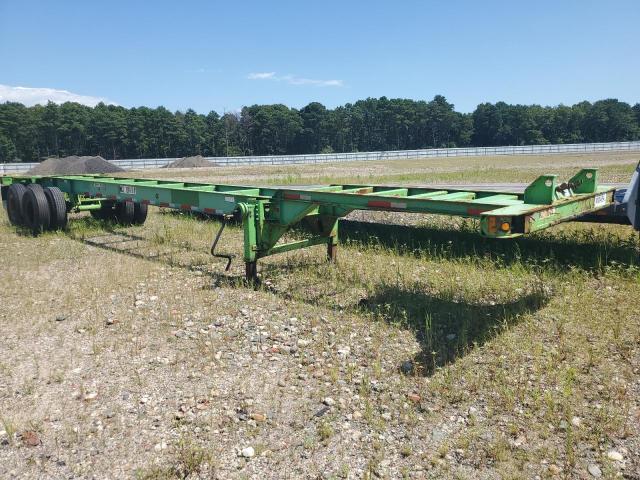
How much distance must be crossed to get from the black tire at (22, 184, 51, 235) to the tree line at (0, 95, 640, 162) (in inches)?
3353

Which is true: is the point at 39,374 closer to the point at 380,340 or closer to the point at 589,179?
the point at 380,340

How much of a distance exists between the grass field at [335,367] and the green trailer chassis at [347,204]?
65 centimetres

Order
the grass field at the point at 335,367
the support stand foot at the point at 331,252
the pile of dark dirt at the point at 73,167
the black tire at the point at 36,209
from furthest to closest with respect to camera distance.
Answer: the pile of dark dirt at the point at 73,167, the black tire at the point at 36,209, the support stand foot at the point at 331,252, the grass field at the point at 335,367

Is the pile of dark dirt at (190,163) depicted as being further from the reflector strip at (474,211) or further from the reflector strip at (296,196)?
the reflector strip at (474,211)

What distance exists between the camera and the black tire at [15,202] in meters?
11.3

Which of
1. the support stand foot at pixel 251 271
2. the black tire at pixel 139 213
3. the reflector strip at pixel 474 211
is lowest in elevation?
the support stand foot at pixel 251 271

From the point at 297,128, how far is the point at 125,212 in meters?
105

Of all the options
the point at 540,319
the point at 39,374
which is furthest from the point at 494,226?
the point at 39,374

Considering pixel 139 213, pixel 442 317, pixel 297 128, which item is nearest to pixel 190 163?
pixel 139 213

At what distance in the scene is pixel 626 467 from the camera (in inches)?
123

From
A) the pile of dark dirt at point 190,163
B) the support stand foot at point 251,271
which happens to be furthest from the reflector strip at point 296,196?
the pile of dark dirt at point 190,163

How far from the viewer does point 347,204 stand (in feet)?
20.5

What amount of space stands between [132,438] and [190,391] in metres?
0.69

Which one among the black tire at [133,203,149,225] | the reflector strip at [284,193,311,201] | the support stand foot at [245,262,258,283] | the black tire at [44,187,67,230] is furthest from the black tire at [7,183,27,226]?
the reflector strip at [284,193,311,201]
